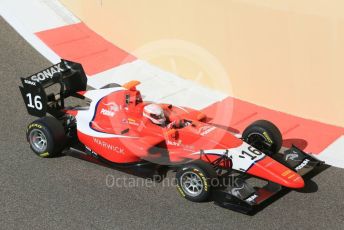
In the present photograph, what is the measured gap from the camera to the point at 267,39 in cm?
1238

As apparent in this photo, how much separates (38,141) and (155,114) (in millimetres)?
2378

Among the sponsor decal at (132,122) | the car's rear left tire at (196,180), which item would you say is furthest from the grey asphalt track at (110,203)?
the sponsor decal at (132,122)

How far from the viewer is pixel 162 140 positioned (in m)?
9.83

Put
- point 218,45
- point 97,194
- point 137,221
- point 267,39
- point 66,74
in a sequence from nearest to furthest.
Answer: point 137,221 → point 97,194 → point 66,74 → point 267,39 → point 218,45

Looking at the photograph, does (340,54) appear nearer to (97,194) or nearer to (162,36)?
(162,36)

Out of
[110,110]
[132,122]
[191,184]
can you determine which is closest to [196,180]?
[191,184]

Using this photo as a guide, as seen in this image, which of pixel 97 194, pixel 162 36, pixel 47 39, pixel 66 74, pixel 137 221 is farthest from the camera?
pixel 47 39

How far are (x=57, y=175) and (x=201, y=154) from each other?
258 cm

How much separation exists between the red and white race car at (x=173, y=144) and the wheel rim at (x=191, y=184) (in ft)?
0.05

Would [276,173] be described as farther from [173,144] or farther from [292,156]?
[173,144]

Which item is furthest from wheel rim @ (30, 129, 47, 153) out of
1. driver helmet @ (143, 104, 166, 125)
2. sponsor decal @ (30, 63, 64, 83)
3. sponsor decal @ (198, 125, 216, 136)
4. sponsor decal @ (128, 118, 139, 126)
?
sponsor decal @ (198, 125, 216, 136)

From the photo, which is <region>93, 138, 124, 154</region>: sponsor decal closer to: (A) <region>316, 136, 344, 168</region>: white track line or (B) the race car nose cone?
(B) the race car nose cone

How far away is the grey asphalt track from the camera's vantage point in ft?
29.1

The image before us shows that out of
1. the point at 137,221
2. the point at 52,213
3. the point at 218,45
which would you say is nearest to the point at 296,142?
the point at 218,45
